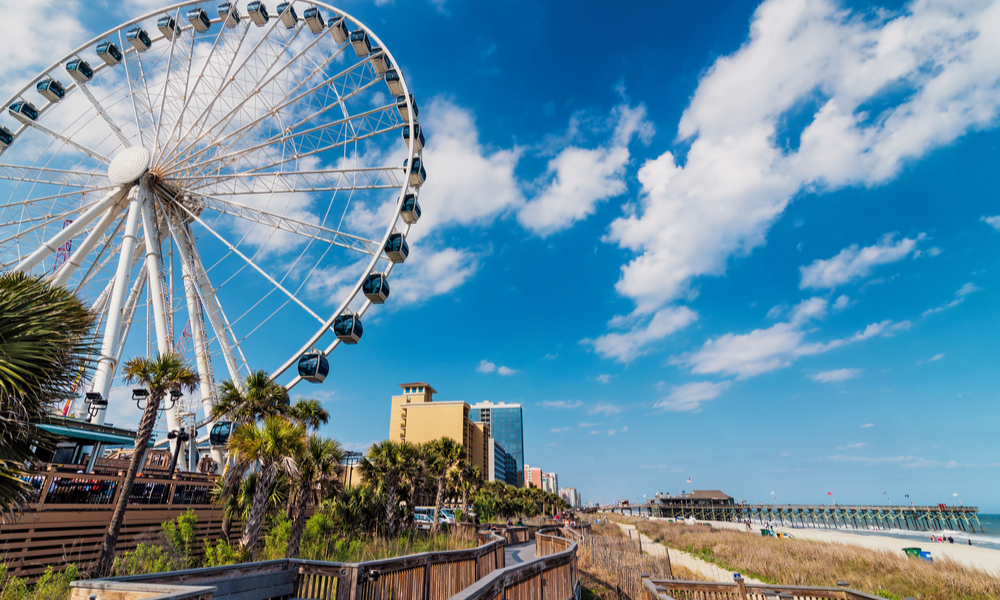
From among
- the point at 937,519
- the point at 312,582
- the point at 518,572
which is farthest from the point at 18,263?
the point at 937,519

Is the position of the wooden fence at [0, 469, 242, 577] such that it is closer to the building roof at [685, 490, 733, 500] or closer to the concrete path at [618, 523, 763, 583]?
the concrete path at [618, 523, 763, 583]

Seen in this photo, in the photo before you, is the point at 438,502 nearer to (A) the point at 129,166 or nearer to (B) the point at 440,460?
(B) the point at 440,460

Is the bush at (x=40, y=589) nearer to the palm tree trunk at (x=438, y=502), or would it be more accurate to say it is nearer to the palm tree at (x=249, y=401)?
the palm tree at (x=249, y=401)

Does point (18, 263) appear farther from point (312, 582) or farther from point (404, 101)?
point (312, 582)

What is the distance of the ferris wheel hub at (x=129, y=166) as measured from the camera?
23.1 meters

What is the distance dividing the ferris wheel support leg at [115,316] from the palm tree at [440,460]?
17.5 metres

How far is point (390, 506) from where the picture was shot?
2264cm

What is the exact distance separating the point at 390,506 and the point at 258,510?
1020 centimetres

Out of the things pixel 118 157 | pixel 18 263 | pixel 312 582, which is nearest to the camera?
pixel 312 582

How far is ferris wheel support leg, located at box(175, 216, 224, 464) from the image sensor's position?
20.5 meters

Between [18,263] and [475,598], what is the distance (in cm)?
2757

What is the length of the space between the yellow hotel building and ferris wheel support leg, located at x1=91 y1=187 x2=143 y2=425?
76.5m

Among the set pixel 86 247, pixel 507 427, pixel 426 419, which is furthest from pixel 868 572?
pixel 507 427

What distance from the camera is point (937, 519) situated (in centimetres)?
10900
